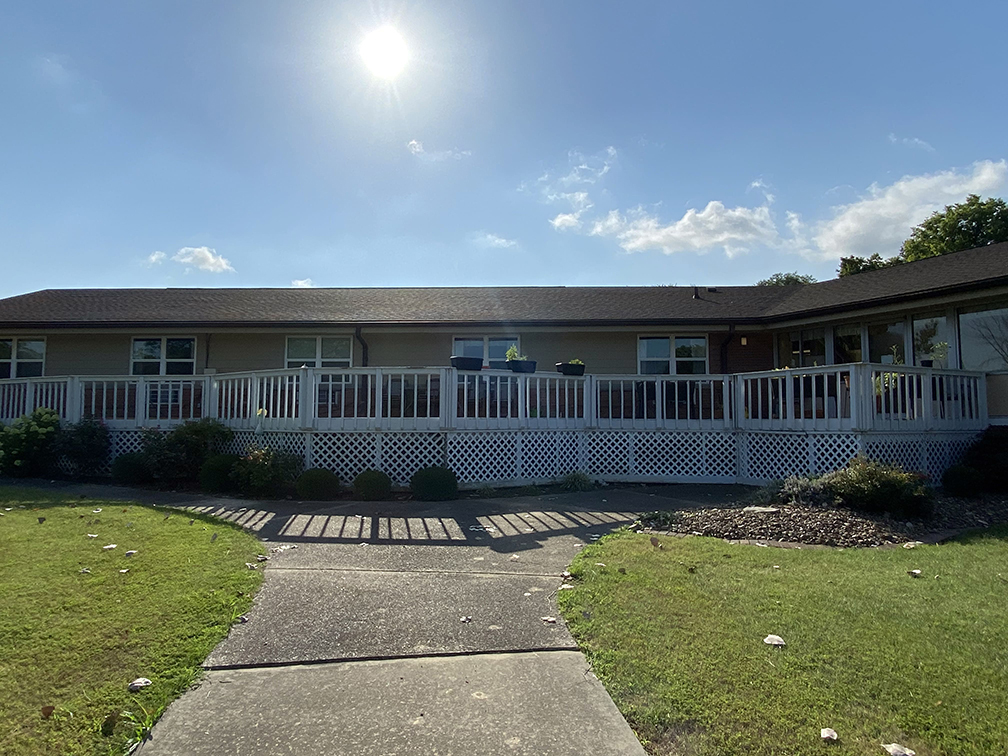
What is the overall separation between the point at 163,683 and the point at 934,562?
5913 millimetres

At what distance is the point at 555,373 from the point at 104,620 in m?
8.15

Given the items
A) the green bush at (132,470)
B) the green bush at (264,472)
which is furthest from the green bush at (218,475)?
the green bush at (132,470)

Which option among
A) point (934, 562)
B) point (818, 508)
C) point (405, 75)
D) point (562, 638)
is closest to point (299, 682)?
point (562, 638)

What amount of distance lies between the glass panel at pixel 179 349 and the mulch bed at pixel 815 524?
12708mm

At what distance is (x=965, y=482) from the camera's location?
28.2 ft

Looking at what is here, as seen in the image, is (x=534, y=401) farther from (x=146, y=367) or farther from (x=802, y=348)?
(x=146, y=367)

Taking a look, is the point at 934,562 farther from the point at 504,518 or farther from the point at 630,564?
the point at 504,518

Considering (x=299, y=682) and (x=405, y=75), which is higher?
(x=405, y=75)

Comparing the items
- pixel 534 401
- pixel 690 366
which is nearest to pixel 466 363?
pixel 534 401

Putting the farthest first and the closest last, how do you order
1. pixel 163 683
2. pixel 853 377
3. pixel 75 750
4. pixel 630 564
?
pixel 853 377 < pixel 630 564 < pixel 163 683 < pixel 75 750

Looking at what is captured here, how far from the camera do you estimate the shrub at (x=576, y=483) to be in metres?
9.70

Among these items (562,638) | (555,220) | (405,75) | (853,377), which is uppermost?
(405,75)

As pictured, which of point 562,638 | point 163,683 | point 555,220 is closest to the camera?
point 163,683

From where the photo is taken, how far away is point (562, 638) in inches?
138
